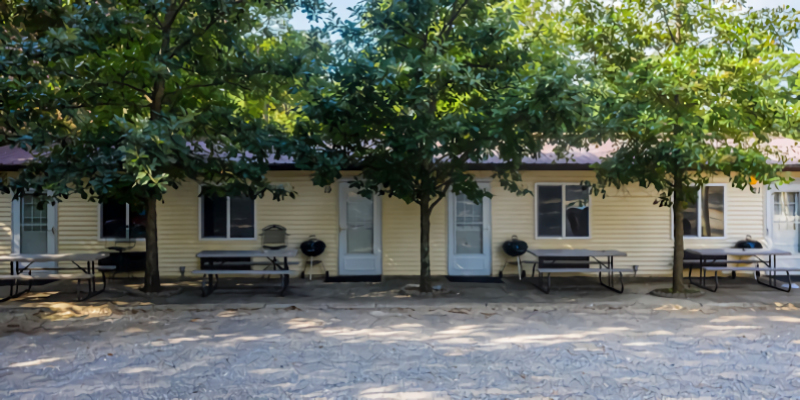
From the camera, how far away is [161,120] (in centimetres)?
718

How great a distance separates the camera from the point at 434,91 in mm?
7762

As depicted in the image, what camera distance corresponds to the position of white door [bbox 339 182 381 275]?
11234 mm

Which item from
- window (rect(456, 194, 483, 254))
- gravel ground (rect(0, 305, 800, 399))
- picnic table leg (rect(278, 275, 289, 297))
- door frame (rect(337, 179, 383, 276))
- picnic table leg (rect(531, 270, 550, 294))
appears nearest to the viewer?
gravel ground (rect(0, 305, 800, 399))

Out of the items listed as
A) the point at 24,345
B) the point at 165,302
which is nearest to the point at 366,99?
the point at 165,302

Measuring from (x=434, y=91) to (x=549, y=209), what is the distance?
4.90 m

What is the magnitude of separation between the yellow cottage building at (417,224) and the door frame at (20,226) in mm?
20

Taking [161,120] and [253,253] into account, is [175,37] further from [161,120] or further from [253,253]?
[253,253]

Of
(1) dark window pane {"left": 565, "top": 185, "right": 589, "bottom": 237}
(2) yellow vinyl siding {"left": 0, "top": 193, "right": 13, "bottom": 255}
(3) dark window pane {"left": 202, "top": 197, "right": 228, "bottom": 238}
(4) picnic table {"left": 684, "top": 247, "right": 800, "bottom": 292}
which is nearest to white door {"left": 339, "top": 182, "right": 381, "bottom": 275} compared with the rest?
(3) dark window pane {"left": 202, "top": 197, "right": 228, "bottom": 238}

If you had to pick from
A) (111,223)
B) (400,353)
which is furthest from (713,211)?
(111,223)

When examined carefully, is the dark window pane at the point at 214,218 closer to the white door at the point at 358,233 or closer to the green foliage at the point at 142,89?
the white door at the point at 358,233

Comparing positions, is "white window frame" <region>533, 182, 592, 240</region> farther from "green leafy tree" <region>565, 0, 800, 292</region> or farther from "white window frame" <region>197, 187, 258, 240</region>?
"white window frame" <region>197, 187, 258, 240</region>

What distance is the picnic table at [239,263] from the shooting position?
8.94 m

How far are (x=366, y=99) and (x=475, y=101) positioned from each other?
1895 millimetres

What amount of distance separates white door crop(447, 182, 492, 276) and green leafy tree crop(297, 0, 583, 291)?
267 centimetres
